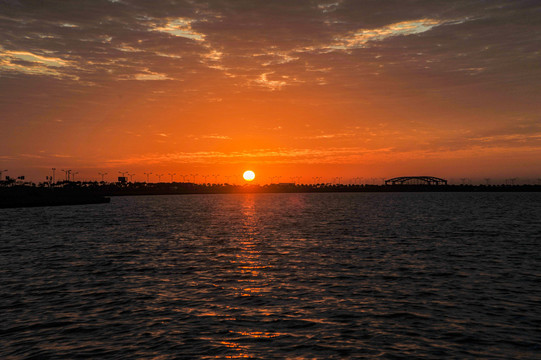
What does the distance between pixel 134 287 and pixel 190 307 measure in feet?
21.4

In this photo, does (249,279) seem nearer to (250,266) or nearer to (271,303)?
(250,266)

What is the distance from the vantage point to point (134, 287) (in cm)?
2703

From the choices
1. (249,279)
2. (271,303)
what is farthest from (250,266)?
(271,303)

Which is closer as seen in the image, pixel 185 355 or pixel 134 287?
pixel 185 355

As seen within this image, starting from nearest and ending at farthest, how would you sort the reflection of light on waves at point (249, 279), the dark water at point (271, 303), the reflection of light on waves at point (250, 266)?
1. the dark water at point (271, 303)
2. the reflection of light on waves at point (249, 279)
3. the reflection of light on waves at point (250, 266)

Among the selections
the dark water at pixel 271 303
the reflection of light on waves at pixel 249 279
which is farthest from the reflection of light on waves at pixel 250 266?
the dark water at pixel 271 303

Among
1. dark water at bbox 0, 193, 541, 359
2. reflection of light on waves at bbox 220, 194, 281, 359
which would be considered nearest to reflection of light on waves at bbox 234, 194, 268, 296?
reflection of light on waves at bbox 220, 194, 281, 359

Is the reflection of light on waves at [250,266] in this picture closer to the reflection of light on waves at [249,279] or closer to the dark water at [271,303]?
the reflection of light on waves at [249,279]

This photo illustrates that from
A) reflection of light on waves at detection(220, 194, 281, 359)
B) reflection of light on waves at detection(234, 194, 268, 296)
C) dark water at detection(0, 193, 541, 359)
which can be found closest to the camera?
dark water at detection(0, 193, 541, 359)

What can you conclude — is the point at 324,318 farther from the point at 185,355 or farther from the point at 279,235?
the point at 279,235

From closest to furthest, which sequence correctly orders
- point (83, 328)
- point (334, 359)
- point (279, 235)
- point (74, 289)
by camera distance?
point (334, 359), point (83, 328), point (74, 289), point (279, 235)

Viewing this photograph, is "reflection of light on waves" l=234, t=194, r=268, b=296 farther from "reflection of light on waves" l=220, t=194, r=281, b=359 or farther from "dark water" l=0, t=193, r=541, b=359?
"dark water" l=0, t=193, r=541, b=359

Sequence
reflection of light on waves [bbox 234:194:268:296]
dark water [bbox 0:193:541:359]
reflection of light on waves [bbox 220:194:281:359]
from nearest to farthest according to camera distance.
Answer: dark water [bbox 0:193:541:359] < reflection of light on waves [bbox 220:194:281:359] < reflection of light on waves [bbox 234:194:268:296]

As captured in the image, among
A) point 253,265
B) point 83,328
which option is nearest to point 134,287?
point 83,328
